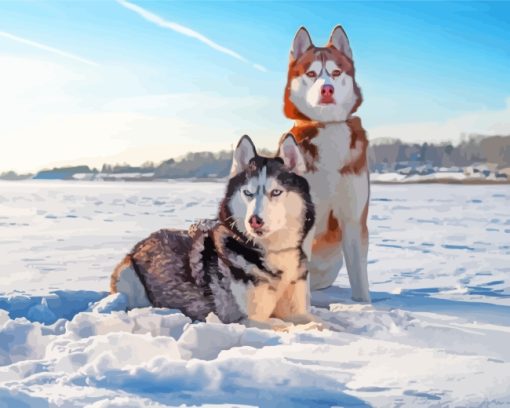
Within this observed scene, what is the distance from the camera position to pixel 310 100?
13.3ft

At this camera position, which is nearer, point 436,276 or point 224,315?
point 224,315

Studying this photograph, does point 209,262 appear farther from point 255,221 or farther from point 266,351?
point 266,351

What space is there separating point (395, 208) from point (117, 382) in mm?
13640

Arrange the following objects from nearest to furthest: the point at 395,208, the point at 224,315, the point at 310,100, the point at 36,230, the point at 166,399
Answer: the point at 166,399 < the point at 224,315 < the point at 310,100 < the point at 36,230 < the point at 395,208

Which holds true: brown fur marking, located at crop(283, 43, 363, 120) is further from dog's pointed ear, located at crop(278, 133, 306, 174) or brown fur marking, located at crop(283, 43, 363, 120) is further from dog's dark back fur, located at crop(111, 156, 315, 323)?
dog's dark back fur, located at crop(111, 156, 315, 323)

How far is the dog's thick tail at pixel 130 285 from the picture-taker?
12.3ft

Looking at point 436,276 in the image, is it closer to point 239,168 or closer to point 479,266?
point 479,266

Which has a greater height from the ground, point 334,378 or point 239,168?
point 239,168

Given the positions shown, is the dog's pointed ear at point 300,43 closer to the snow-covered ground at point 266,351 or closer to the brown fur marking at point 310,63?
the brown fur marking at point 310,63

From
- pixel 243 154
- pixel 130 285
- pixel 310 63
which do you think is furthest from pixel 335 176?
pixel 130 285

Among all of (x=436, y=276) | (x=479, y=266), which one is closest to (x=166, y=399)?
(x=436, y=276)

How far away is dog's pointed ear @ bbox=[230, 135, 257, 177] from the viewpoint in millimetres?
3338

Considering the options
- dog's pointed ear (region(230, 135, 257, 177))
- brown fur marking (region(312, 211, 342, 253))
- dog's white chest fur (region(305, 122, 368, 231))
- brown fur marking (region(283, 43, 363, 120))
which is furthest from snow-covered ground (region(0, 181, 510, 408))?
brown fur marking (region(283, 43, 363, 120))

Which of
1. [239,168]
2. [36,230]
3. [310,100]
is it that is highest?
[310,100]
